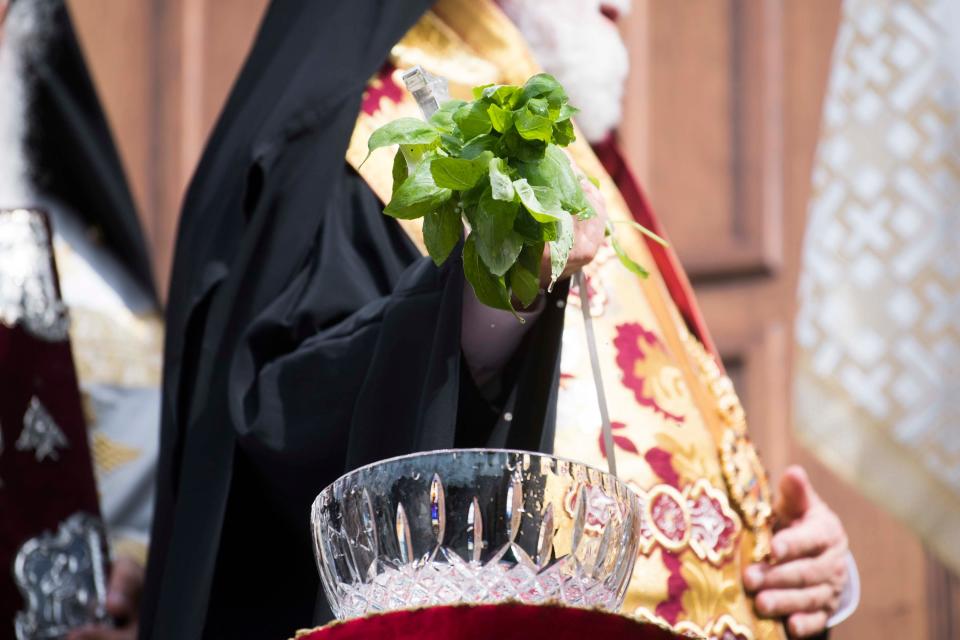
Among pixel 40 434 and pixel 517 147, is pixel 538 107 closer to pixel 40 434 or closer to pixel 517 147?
pixel 517 147

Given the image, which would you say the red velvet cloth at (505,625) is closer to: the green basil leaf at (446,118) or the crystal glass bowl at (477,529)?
the crystal glass bowl at (477,529)

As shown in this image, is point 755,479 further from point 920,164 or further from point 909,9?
point 909,9

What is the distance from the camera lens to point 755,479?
1.97m

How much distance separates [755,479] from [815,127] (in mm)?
1314

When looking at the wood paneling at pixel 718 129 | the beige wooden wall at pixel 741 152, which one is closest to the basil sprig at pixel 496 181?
the beige wooden wall at pixel 741 152

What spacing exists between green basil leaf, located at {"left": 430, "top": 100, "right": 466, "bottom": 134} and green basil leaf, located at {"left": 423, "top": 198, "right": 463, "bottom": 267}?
57 mm

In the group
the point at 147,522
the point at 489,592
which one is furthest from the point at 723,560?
the point at 147,522

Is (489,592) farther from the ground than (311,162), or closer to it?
closer to it

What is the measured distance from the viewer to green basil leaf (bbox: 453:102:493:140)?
4.45ft

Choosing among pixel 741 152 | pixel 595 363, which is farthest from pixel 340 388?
pixel 741 152

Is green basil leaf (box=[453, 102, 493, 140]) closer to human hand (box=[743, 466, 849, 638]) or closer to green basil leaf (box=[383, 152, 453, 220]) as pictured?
green basil leaf (box=[383, 152, 453, 220])

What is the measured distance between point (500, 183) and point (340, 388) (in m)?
0.46

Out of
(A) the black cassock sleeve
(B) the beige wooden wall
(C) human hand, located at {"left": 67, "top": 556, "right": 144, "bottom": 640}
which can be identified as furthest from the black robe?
(B) the beige wooden wall

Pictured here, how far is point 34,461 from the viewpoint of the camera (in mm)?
2354
